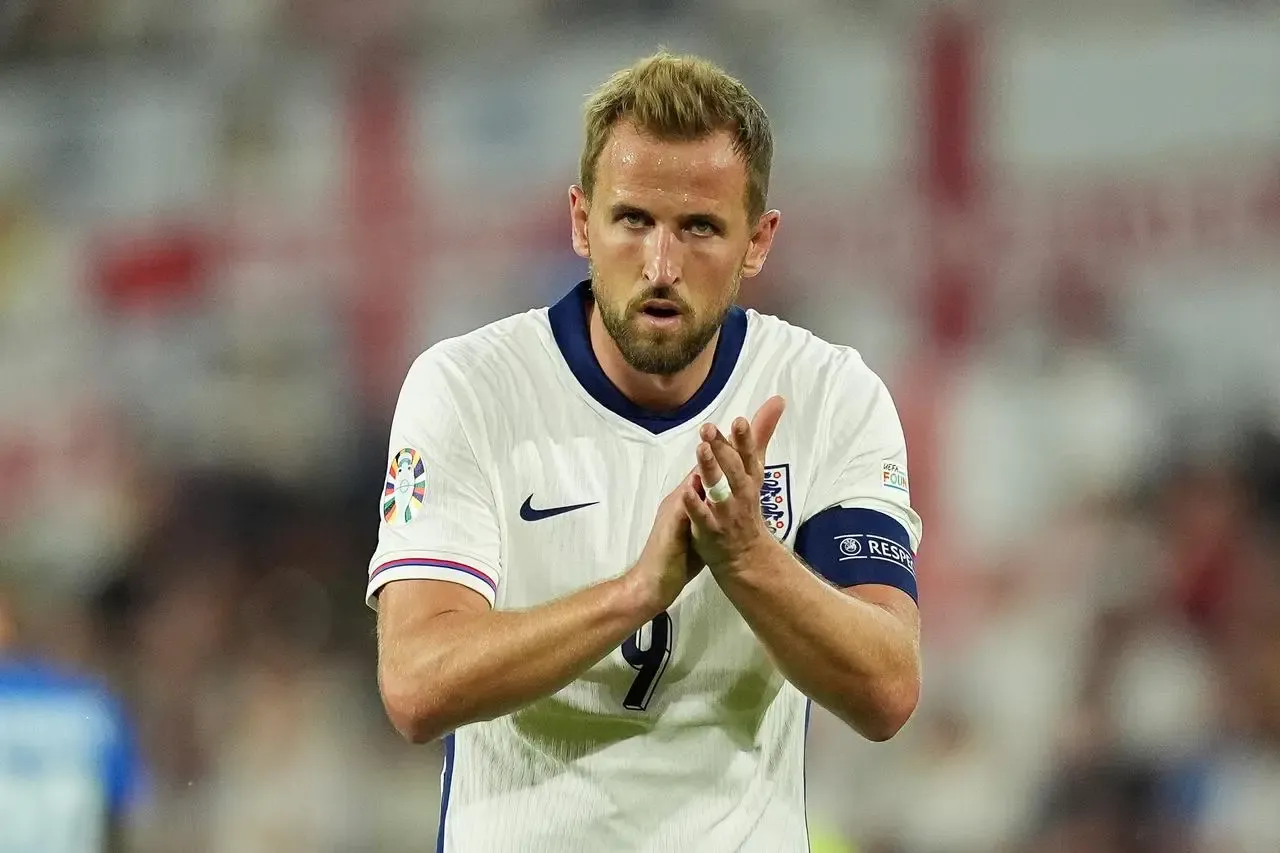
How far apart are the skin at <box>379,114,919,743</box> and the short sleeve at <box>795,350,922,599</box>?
0.06 meters

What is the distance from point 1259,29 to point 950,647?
88.1 inches

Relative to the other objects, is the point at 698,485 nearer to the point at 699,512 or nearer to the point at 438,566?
the point at 699,512

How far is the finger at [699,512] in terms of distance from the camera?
6.34 feet

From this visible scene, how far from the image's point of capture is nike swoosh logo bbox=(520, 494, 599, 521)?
2.34 meters

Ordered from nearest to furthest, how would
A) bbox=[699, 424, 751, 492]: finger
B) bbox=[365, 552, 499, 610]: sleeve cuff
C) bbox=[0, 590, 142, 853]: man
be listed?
bbox=[699, 424, 751, 492]: finger, bbox=[365, 552, 499, 610]: sleeve cuff, bbox=[0, 590, 142, 853]: man

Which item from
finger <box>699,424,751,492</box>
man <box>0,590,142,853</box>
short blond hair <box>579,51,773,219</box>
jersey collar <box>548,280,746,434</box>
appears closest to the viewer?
finger <box>699,424,751,492</box>

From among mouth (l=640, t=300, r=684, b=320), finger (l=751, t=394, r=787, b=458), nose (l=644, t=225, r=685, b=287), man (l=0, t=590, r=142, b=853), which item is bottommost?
man (l=0, t=590, r=142, b=853)

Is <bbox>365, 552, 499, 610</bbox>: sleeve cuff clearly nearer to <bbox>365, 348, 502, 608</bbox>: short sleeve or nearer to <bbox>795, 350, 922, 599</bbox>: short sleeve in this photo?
<bbox>365, 348, 502, 608</bbox>: short sleeve

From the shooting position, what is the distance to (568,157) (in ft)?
17.7

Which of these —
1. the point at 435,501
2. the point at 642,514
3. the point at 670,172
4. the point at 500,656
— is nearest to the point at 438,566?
the point at 435,501

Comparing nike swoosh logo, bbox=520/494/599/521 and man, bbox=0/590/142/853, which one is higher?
nike swoosh logo, bbox=520/494/599/521

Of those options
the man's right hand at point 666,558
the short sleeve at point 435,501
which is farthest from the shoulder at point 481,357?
the man's right hand at point 666,558

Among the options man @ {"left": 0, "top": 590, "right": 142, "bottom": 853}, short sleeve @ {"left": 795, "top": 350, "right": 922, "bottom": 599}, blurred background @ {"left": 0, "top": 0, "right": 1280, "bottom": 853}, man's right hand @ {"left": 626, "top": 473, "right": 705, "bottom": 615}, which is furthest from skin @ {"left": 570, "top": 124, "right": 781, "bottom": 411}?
man @ {"left": 0, "top": 590, "right": 142, "bottom": 853}

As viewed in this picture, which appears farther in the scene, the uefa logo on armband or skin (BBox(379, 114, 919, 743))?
the uefa logo on armband
